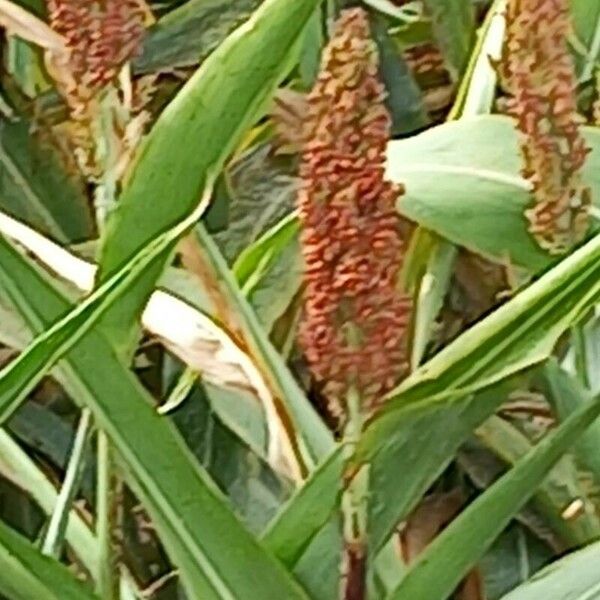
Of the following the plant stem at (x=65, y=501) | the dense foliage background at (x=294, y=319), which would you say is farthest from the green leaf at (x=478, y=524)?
the plant stem at (x=65, y=501)

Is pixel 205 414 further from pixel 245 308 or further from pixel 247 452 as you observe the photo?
pixel 245 308

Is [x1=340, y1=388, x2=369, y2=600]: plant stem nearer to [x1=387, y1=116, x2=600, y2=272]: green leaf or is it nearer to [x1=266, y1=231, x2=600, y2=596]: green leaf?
[x1=266, y1=231, x2=600, y2=596]: green leaf

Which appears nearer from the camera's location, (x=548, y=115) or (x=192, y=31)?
(x=548, y=115)

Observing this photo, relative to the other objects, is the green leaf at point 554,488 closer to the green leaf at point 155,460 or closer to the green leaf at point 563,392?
the green leaf at point 563,392

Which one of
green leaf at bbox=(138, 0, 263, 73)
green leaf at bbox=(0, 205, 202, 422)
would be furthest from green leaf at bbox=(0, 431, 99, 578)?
green leaf at bbox=(138, 0, 263, 73)

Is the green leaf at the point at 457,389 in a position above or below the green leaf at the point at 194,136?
below

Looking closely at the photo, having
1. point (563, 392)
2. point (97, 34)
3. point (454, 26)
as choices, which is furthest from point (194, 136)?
point (454, 26)

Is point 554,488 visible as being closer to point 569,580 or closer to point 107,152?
point 569,580
